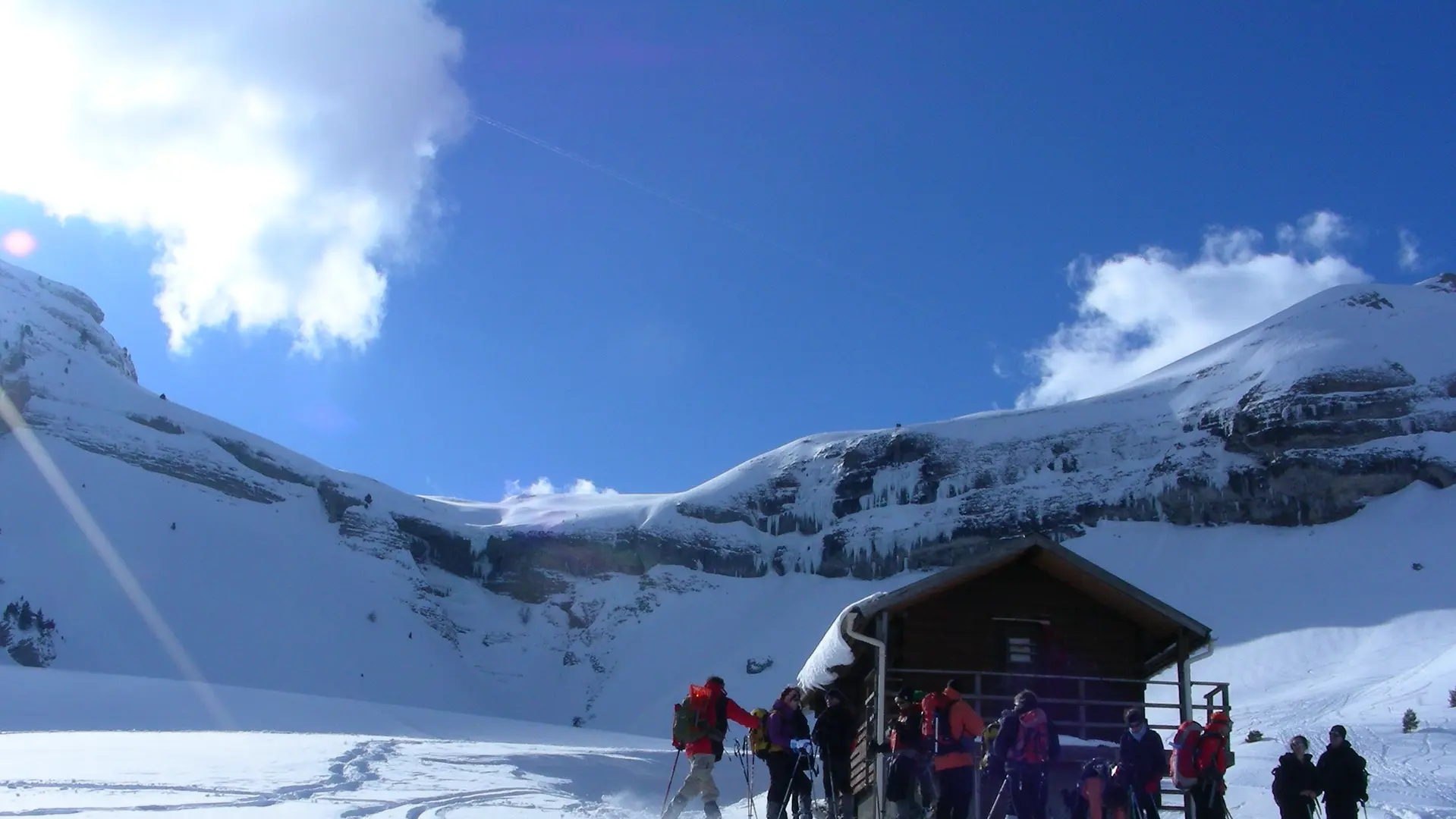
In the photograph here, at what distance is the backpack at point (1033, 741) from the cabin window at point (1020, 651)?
5.74m

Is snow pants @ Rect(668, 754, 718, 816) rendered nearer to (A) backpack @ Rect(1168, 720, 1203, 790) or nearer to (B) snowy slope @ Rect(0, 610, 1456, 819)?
(B) snowy slope @ Rect(0, 610, 1456, 819)

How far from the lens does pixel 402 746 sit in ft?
81.1

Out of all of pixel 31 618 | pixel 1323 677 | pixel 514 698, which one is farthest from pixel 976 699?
pixel 514 698

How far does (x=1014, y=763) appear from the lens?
404 inches

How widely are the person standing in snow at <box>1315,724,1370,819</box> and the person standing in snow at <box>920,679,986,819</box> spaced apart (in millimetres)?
3200

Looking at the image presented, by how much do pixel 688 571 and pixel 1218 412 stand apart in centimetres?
3442

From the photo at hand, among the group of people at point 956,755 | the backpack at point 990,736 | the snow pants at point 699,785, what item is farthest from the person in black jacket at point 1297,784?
the snow pants at point 699,785

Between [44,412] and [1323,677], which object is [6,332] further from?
[1323,677]

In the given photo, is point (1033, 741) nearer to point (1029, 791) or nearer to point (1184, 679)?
point (1029, 791)

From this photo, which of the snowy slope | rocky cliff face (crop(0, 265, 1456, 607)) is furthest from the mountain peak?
the snowy slope

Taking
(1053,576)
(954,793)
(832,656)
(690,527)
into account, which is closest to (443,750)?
(832,656)

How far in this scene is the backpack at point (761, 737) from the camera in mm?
12633

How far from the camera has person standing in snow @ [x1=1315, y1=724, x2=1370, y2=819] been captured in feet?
35.9

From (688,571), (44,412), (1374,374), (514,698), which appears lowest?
(514,698)
